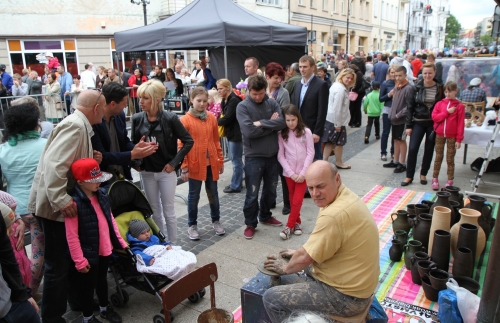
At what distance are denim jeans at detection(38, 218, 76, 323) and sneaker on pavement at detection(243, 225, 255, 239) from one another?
2.22 metres

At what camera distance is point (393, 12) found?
1949 inches

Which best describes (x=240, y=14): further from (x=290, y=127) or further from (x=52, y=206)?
(x=52, y=206)

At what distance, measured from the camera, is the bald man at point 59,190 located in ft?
9.16

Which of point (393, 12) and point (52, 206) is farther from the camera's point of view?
point (393, 12)

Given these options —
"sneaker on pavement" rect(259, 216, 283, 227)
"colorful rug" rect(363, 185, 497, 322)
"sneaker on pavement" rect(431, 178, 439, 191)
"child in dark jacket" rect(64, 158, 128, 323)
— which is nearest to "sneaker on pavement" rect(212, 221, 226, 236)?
"sneaker on pavement" rect(259, 216, 283, 227)

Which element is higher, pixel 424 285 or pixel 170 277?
pixel 170 277

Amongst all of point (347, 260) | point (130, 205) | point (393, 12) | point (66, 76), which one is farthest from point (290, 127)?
point (393, 12)

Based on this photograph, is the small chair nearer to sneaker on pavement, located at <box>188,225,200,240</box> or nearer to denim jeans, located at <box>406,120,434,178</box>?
sneaker on pavement, located at <box>188,225,200,240</box>

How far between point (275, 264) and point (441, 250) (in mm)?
1800

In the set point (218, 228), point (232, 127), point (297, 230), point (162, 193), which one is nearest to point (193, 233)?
point (218, 228)

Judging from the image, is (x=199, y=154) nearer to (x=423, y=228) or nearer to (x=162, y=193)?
(x=162, y=193)

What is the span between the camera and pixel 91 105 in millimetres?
3061

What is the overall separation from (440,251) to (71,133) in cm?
332

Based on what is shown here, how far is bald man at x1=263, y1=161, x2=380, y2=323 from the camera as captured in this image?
2320 mm
